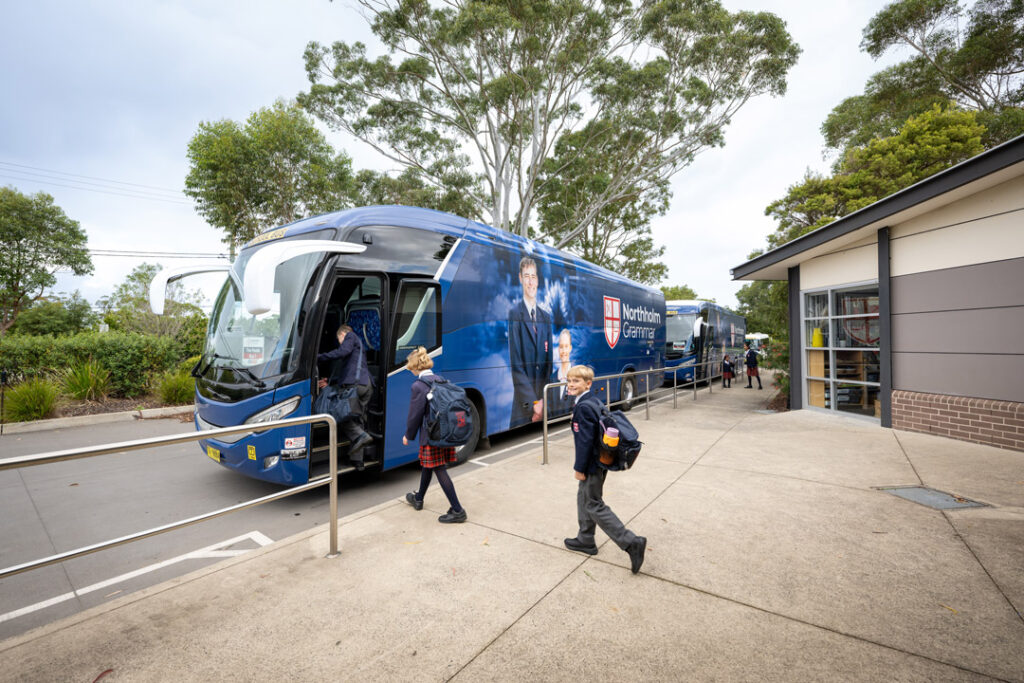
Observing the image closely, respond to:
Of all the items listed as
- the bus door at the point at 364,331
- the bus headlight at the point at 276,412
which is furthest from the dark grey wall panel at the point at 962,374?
the bus headlight at the point at 276,412

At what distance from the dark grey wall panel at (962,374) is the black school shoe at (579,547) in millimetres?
7106

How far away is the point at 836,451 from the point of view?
6.33 metres

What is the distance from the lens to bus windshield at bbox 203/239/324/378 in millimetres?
4305

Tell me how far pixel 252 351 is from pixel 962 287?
986cm

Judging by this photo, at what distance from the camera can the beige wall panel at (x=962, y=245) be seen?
6.18 m

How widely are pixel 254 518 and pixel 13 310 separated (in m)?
37.9

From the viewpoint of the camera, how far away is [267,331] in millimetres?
4465

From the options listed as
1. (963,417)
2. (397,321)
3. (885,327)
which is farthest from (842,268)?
(397,321)

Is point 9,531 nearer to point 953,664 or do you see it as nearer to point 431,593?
point 431,593

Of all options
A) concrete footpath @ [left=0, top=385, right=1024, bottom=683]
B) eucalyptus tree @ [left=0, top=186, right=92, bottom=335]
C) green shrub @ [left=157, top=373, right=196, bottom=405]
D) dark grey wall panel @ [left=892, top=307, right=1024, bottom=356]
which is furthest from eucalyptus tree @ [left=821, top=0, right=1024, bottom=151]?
eucalyptus tree @ [left=0, top=186, right=92, bottom=335]

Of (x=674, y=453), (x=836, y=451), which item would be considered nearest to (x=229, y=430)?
(x=674, y=453)

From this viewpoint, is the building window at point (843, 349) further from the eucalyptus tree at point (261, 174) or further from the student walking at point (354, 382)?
the eucalyptus tree at point (261, 174)

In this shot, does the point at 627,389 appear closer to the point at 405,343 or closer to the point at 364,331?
the point at 405,343

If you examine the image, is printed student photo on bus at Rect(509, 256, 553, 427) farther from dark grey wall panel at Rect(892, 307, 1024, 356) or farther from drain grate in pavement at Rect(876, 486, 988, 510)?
dark grey wall panel at Rect(892, 307, 1024, 356)
